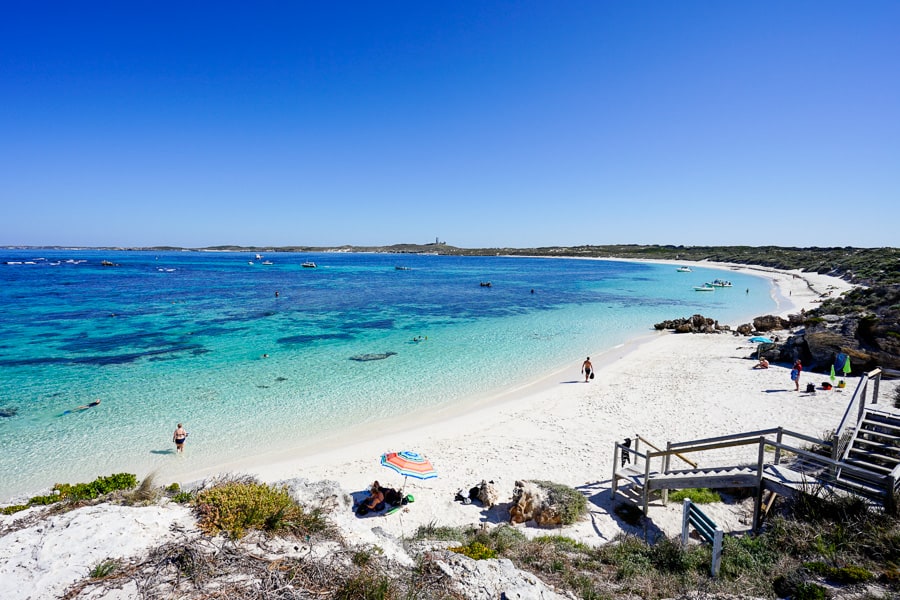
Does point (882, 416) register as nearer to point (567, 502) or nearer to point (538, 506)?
point (567, 502)

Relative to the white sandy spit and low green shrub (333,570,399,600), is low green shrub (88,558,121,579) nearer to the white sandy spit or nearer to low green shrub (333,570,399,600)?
the white sandy spit

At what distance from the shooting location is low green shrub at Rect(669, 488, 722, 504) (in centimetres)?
932

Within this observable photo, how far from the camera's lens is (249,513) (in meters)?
5.96

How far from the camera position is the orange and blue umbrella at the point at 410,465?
10.4 m

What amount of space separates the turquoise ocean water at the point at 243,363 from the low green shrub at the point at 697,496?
986 centimetres

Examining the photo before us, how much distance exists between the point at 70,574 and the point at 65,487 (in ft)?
13.7

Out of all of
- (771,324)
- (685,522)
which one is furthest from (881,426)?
(771,324)

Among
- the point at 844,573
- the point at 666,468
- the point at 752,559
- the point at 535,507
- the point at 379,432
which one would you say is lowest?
the point at 379,432

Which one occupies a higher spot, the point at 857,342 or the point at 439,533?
the point at 857,342

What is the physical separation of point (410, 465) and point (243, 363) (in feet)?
51.6

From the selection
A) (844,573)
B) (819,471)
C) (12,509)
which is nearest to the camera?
(844,573)

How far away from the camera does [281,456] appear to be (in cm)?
1335

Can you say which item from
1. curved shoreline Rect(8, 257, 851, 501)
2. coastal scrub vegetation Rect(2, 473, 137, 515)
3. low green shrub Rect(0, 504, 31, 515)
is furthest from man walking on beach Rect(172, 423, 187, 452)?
low green shrub Rect(0, 504, 31, 515)

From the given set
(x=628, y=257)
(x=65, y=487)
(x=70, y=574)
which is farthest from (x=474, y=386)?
(x=628, y=257)
